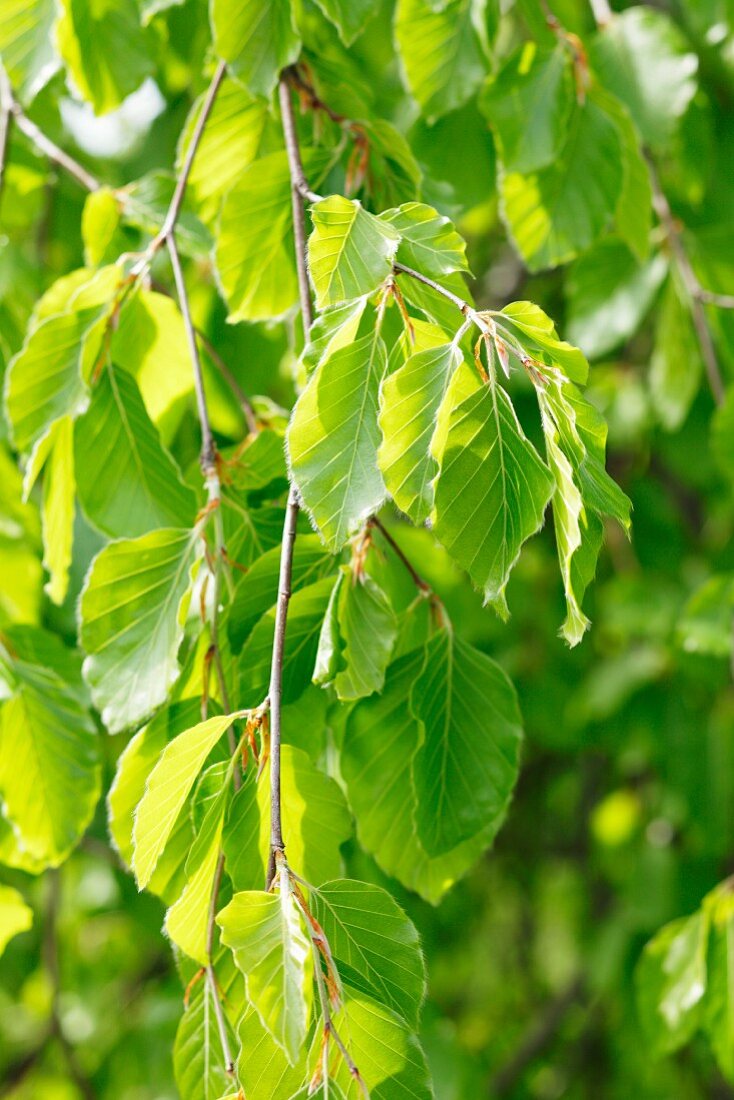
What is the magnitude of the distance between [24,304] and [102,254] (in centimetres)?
16

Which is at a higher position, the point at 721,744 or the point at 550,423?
the point at 550,423

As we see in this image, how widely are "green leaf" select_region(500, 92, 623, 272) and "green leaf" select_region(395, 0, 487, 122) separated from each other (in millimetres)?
78

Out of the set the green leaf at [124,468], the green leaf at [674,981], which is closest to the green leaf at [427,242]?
the green leaf at [124,468]

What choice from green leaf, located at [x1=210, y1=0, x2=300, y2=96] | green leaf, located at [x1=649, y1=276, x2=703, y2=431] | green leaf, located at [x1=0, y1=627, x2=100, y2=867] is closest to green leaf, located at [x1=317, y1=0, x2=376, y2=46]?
green leaf, located at [x1=210, y1=0, x2=300, y2=96]

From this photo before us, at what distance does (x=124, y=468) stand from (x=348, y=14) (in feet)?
1.09

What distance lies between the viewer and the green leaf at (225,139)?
2.89ft

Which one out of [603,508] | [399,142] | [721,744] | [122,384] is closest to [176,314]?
[122,384]

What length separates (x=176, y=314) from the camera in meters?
0.88

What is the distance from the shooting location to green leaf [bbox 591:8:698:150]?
1.08 m

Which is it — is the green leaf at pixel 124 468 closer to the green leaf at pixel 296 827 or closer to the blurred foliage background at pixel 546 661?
the blurred foliage background at pixel 546 661

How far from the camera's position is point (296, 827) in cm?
62

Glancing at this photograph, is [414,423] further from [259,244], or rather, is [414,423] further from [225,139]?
[225,139]

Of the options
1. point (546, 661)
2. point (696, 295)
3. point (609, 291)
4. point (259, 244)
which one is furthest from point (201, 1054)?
point (546, 661)

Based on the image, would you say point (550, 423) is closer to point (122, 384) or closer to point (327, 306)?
point (327, 306)
